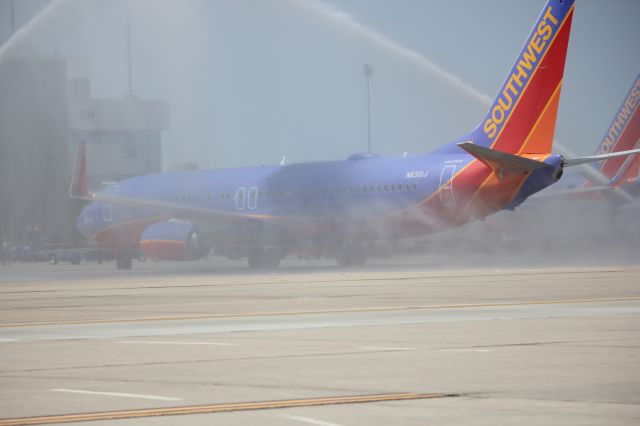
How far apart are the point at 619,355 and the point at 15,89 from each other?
73.0 m

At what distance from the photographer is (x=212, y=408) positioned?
11.6 metres

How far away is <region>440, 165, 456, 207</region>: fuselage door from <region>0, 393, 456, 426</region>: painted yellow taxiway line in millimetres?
37727

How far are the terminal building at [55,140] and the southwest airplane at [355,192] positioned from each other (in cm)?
1003

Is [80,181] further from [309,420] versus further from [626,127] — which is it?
[309,420]

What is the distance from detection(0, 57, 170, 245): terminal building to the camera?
80375 millimetres

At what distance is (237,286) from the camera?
124ft

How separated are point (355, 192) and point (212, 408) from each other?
4390 centimetres

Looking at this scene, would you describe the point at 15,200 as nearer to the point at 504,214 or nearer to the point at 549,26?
the point at 504,214

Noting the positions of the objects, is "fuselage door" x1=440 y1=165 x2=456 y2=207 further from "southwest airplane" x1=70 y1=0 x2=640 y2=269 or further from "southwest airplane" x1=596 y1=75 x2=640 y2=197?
"southwest airplane" x1=596 y1=75 x2=640 y2=197

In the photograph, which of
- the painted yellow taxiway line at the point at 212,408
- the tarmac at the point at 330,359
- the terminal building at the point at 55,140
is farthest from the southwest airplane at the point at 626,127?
the painted yellow taxiway line at the point at 212,408

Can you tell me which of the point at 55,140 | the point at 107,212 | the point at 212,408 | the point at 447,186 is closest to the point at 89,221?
the point at 107,212

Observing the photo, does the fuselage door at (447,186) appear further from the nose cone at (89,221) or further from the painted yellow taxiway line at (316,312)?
the nose cone at (89,221)

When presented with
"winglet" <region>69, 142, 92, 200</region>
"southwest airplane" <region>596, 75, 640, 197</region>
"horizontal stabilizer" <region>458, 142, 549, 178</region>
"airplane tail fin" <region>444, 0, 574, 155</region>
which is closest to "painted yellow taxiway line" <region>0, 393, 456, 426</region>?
"horizontal stabilizer" <region>458, 142, 549, 178</region>

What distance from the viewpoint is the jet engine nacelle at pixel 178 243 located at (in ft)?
194
